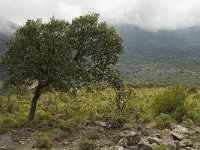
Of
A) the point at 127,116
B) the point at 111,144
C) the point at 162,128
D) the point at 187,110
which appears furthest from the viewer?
the point at 127,116

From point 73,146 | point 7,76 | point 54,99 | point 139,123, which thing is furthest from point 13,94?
point 73,146

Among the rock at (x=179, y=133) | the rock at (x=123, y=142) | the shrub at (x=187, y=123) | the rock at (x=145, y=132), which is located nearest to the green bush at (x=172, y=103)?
the shrub at (x=187, y=123)

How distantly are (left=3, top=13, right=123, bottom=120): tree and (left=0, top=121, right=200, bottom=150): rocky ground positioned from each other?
4210 mm

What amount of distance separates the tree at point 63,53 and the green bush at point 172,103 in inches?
151

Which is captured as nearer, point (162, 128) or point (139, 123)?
point (162, 128)

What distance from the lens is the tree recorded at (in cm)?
3378

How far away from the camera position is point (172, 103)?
A: 3512 cm

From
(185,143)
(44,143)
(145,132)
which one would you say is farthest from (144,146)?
(44,143)

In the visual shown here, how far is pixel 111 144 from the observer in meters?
27.6

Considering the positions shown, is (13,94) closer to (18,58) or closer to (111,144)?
(18,58)

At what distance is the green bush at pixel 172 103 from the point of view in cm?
3455

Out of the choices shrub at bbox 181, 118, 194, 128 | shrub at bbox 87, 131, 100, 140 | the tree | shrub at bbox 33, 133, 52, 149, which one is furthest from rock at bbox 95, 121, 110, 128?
shrub at bbox 33, 133, 52, 149

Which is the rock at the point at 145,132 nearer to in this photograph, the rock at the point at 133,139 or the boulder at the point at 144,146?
the rock at the point at 133,139

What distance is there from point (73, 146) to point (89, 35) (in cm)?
1069
